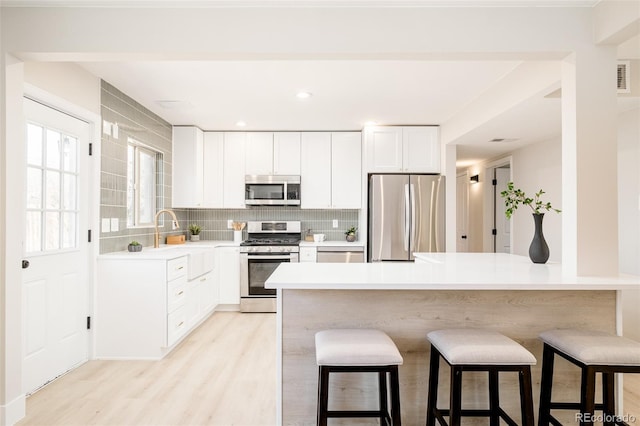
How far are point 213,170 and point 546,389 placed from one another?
14.3 feet

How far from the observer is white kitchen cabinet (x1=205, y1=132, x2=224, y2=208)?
5105 mm

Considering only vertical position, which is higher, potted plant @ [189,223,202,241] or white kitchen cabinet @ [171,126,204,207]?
white kitchen cabinet @ [171,126,204,207]

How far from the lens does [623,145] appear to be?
3.42 metres

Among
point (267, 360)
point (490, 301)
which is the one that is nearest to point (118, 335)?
point (267, 360)

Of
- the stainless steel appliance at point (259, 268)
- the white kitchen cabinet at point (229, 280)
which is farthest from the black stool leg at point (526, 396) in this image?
the white kitchen cabinet at point (229, 280)

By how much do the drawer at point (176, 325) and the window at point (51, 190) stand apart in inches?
39.6

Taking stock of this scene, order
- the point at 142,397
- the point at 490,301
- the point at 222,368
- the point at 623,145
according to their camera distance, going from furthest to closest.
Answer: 1. the point at 623,145
2. the point at 222,368
3. the point at 142,397
4. the point at 490,301

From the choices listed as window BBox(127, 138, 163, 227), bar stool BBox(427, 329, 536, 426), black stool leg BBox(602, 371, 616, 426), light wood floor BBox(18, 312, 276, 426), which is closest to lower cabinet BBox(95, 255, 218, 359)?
light wood floor BBox(18, 312, 276, 426)

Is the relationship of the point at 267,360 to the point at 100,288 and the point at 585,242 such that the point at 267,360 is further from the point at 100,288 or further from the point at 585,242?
the point at 585,242

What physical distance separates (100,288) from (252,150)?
258cm

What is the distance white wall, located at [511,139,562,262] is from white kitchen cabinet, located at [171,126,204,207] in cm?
433

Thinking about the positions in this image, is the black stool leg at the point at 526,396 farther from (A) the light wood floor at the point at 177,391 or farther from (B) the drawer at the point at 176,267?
(B) the drawer at the point at 176,267

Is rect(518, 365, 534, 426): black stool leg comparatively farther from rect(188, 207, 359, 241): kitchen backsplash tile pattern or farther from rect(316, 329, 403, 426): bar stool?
rect(188, 207, 359, 241): kitchen backsplash tile pattern

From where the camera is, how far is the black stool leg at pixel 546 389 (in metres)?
1.91
